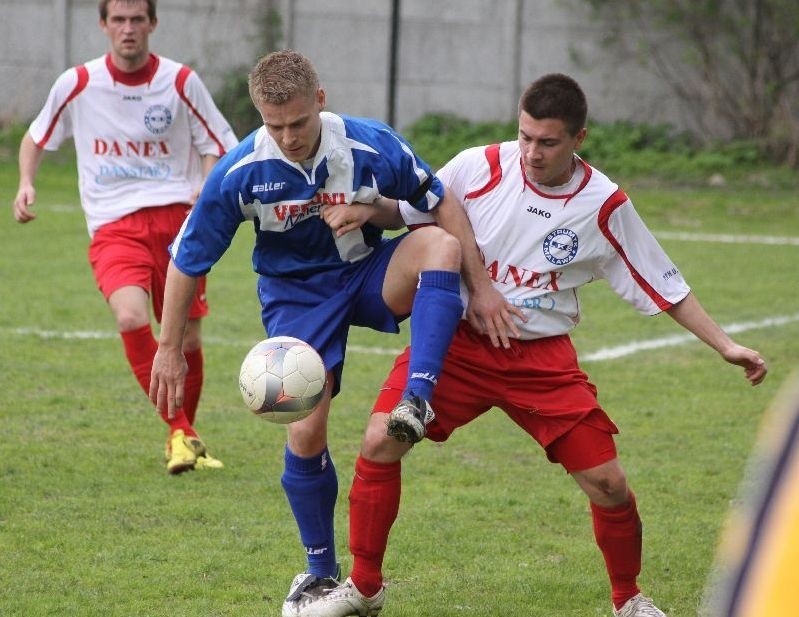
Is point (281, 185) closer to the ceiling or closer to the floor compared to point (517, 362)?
closer to the ceiling

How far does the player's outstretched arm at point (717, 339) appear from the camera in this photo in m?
4.20

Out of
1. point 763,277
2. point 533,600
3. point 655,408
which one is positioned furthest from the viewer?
point 763,277

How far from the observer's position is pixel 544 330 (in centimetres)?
435

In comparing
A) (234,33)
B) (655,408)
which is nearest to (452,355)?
(655,408)

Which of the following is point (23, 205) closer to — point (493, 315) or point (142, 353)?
point (142, 353)

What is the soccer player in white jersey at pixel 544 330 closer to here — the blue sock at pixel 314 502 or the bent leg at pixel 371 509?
the bent leg at pixel 371 509

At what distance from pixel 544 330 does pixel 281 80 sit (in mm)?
1151

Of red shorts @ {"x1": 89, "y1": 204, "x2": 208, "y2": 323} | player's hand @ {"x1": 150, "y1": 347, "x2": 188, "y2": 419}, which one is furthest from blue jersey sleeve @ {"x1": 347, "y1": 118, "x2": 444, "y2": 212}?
red shorts @ {"x1": 89, "y1": 204, "x2": 208, "y2": 323}

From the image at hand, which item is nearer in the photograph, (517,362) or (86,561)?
(517,362)

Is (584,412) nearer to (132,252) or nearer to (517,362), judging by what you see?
(517,362)

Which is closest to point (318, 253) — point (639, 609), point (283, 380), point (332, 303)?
point (332, 303)

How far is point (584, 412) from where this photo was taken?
4207mm

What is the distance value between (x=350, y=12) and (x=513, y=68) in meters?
2.25

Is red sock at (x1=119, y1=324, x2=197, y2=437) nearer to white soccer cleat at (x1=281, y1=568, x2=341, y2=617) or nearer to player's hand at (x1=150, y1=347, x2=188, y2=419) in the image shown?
player's hand at (x1=150, y1=347, x2=188, y2=419)
